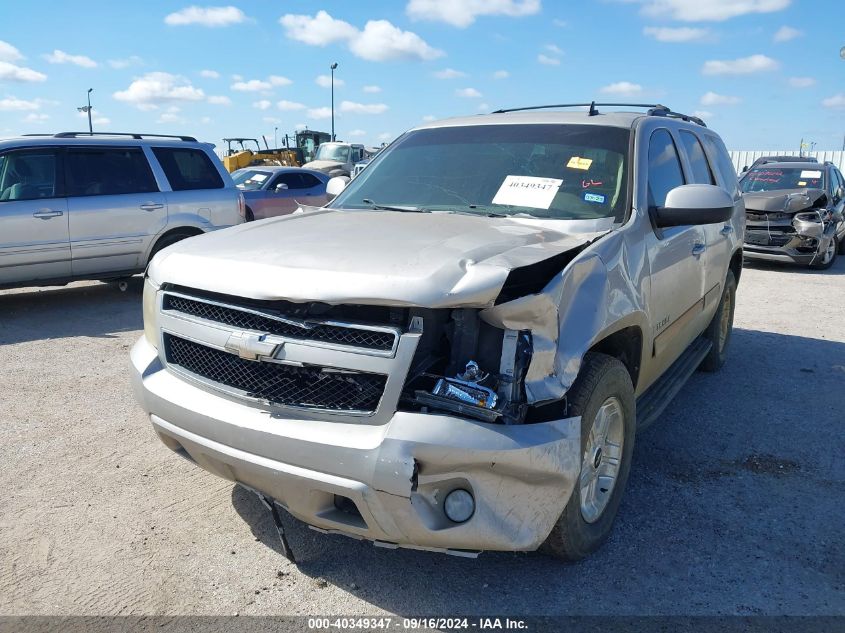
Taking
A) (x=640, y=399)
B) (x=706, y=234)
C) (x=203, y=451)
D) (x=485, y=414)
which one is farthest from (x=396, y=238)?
(x=706, y=234)

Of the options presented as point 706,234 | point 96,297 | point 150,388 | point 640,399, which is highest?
point 706,234

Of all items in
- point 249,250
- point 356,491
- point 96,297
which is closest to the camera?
point 356,491

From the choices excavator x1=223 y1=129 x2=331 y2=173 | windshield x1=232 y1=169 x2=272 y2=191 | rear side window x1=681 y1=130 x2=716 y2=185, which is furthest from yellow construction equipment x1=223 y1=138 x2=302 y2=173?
rear side window x1=681 y1=130 x2=716 y2=185

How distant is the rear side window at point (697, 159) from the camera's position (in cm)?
464

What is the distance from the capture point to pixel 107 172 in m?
8.20

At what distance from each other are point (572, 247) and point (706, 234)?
205cm

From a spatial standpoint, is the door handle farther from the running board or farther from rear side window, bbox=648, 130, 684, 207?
the running board

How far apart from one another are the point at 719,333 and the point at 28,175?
723 centimetres

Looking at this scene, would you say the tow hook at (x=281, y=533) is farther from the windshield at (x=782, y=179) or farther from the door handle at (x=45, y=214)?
the windshield at (x=782, y=179)

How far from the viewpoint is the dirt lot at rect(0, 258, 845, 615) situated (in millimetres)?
2775

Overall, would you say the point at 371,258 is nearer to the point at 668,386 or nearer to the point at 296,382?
the point at 296,382

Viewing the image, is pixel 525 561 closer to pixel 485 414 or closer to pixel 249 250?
pixel 485 414

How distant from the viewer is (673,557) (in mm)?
3066

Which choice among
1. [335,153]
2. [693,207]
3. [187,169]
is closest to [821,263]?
[693,207]
